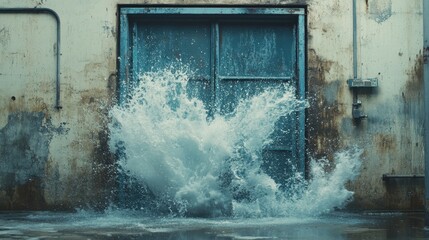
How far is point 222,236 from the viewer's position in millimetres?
5113

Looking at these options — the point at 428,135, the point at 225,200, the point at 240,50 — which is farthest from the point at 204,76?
the point at 428,135

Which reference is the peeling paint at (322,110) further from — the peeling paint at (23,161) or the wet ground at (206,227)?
the peeling paint at (23,161)

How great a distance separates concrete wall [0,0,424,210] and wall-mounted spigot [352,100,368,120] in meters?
0.05

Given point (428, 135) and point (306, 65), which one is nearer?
point (428, 135)

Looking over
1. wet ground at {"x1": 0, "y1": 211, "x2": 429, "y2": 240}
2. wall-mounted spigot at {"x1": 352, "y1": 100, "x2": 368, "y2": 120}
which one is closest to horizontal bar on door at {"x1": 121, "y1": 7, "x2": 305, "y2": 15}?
wall-mounted spigot at {"x1": 352, "y1": 100, "x2": 368, "y2": 120}

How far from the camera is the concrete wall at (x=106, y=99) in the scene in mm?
7770

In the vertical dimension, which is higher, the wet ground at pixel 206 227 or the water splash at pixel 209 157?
the water splash at pixel 209 157

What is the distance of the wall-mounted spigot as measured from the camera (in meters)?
7.77

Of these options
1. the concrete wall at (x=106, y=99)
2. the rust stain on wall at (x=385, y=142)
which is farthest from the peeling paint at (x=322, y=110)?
the rust stain on wall at (x=385, y=142)

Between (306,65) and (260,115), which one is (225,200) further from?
(306,65)

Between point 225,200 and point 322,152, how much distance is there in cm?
130

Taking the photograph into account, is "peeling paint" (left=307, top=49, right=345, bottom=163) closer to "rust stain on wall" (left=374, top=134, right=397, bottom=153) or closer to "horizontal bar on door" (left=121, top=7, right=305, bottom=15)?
"rust stain on wall" (left=374, top=134, right=397, bottom=153)

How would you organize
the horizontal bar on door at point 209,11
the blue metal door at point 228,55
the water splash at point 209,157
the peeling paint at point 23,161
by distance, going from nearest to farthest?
the water splash at point 209,157
the peeling paint at point 23,161
the horizontal bar on door at point 209,11
the blue metal door at point 228,55

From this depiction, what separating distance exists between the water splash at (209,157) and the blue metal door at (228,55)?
18cm
